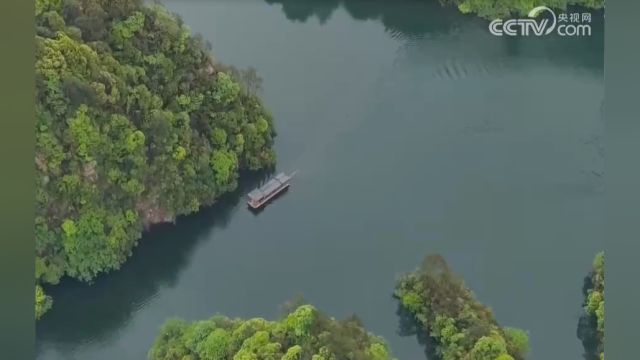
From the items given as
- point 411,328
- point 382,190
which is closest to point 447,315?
point 411,328

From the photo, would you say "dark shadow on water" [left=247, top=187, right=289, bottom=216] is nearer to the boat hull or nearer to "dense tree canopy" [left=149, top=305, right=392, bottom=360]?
the boat hull

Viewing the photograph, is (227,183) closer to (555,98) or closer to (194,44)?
(194,44)

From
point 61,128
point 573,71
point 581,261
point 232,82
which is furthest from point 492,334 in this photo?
point 61,128
